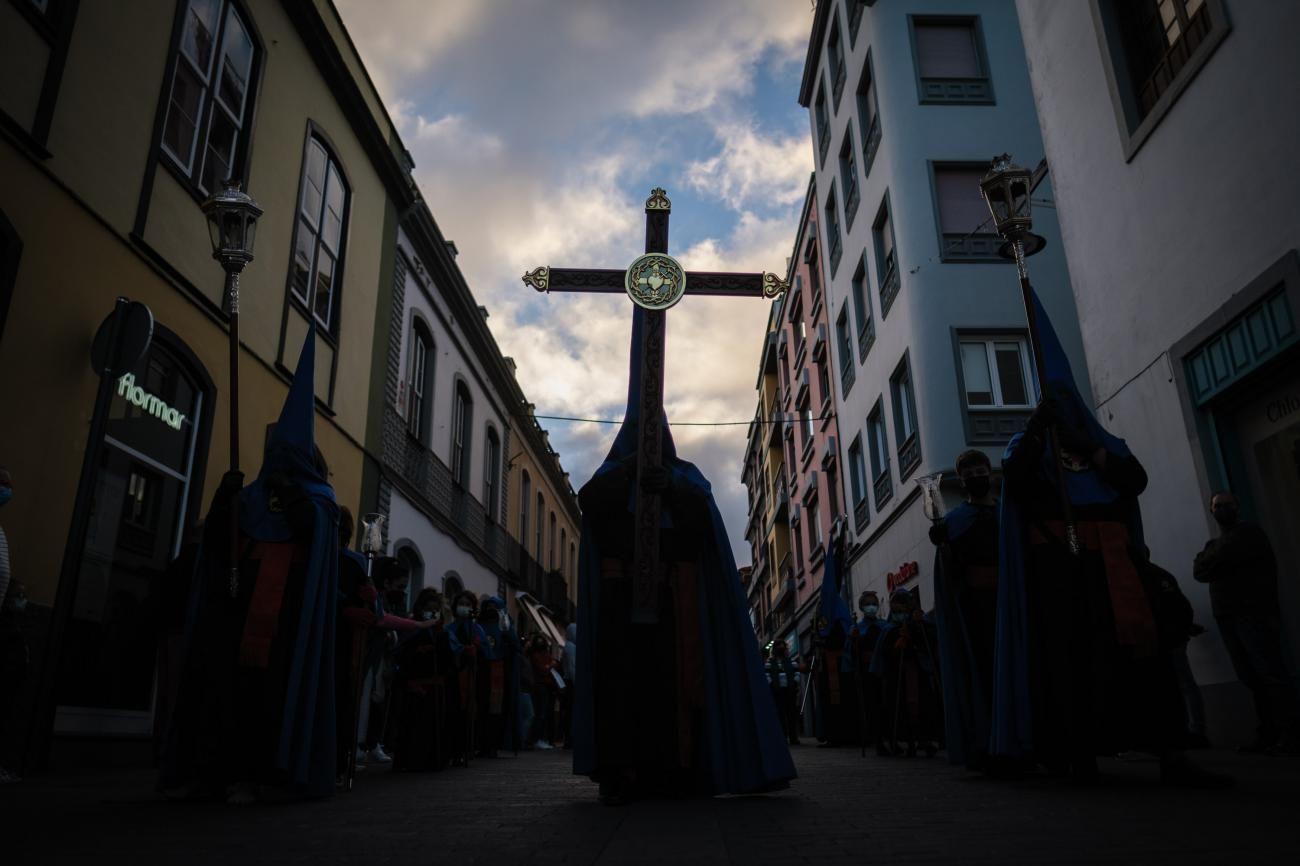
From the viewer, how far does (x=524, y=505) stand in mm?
29281

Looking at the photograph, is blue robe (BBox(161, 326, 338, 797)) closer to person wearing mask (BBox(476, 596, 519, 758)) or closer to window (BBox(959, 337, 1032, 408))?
person wearing mask (BBox(476, 596, 519, 758))

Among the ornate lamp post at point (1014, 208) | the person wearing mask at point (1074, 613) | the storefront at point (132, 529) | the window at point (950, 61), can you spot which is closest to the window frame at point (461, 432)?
the storefront at point (132, 529)

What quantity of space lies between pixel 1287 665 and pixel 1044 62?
7.33m

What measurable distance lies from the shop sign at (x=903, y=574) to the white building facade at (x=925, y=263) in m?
0.04

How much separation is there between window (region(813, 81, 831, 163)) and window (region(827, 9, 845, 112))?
2.99ft

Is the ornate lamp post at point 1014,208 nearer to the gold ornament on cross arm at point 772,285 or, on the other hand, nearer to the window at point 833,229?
the gold ornament on cross arm at point 772,285

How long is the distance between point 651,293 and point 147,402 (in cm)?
602

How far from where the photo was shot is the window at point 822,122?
25438 millimetres

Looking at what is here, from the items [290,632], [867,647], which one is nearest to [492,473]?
[867,647]

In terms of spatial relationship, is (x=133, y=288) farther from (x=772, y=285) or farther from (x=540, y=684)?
(x=540, y=684)

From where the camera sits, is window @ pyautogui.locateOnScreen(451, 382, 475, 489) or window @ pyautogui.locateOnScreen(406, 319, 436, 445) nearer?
window @ pyautogui.locateOnScreen(406, 319, 436, 445)

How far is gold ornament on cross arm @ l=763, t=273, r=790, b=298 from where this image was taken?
623cm

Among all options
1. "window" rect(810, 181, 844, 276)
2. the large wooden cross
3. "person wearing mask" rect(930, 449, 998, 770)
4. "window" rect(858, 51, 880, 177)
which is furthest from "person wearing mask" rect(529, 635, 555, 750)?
"window" rect(810, 181, 844, 276)

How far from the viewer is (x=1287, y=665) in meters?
7.32
